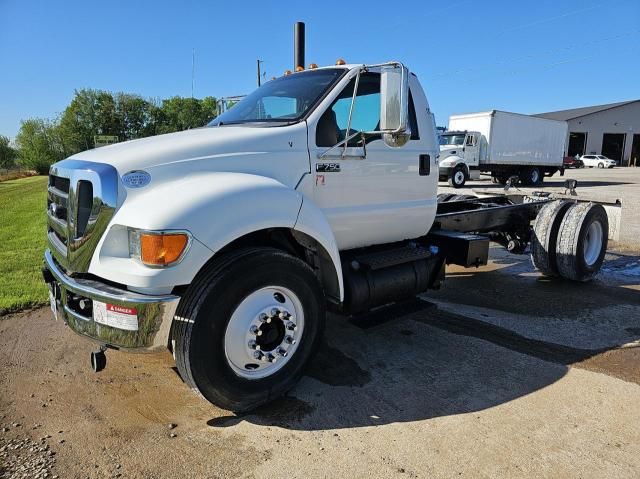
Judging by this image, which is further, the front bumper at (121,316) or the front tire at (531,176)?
the front tire at (531,176)

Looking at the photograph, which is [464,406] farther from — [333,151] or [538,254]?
[538,254]

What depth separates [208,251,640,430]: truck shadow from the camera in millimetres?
3184

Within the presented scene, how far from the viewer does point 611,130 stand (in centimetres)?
5841

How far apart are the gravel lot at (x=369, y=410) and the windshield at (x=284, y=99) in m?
1.78

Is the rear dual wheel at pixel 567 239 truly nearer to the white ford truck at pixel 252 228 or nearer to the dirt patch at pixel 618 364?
the dirt patch at pixel 618 364

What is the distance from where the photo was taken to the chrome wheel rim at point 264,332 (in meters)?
2.98

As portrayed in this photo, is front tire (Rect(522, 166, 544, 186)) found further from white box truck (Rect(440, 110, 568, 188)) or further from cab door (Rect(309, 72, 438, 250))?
cab door (Rect(309, 72, 438, 250))

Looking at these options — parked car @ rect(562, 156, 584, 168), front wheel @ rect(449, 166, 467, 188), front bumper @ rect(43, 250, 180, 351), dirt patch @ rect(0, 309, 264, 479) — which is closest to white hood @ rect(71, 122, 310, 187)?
front bumper @ rect(43, 250, 180, 351)

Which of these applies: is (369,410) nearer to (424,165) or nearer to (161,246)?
(161,246)

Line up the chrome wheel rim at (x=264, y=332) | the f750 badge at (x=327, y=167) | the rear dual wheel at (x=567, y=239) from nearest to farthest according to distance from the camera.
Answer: the chrome wheel rim at (x=264, y=332) → the f750 badge at (x=327, y=167) → the rear dual wheel at (x=567, y=239)

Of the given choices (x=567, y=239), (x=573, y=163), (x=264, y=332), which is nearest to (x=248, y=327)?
(x=264, y=332)

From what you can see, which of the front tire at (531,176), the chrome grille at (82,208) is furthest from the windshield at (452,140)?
the chrome grille at (82,208)

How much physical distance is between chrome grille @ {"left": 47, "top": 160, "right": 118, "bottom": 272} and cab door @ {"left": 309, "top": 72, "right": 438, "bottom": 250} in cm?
144

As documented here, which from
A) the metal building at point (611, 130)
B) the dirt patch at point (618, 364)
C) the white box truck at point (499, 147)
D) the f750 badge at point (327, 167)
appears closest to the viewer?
the f750 badge at point (327, 167)
